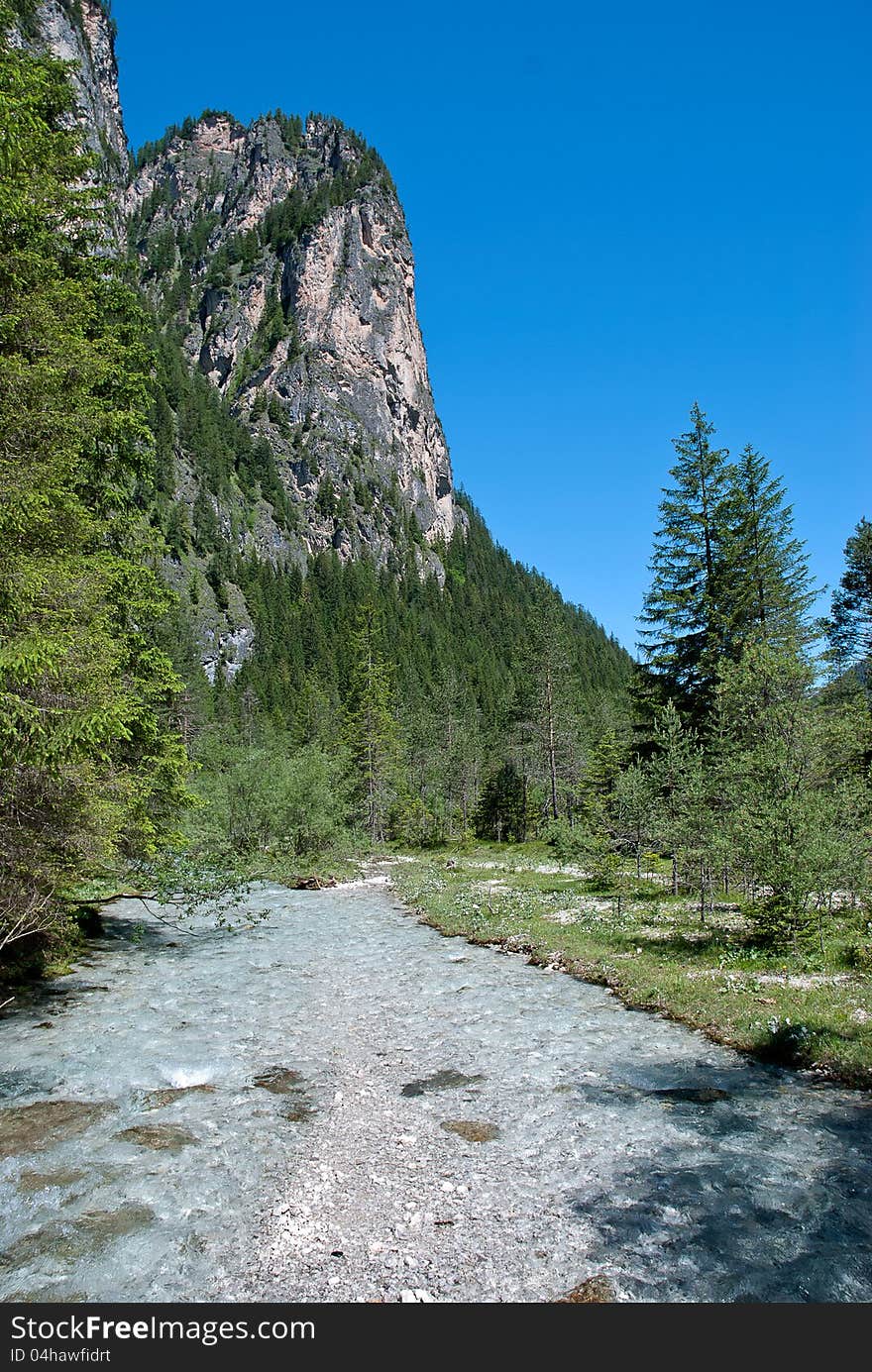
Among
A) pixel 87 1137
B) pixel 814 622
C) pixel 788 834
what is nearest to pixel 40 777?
pixel 87 1137

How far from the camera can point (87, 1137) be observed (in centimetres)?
685

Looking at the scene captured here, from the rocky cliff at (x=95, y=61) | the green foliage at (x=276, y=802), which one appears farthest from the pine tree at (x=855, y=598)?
the rocky cliff at (x=95, y=61)

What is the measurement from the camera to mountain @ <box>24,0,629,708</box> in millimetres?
122625

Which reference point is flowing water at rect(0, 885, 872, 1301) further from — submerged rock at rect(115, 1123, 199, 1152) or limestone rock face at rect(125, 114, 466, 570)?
limestone rock face at rect(125, 114, 466, 570)

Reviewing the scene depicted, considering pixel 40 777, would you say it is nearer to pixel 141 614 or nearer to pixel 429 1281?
pixel 141 614

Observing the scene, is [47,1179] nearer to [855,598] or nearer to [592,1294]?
[592,1294]

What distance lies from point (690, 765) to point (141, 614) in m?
15.1

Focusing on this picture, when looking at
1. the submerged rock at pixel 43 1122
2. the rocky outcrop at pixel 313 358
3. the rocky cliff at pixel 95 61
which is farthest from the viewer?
the rocky outcrop at pixel 313 358

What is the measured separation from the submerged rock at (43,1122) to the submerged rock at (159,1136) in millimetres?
530

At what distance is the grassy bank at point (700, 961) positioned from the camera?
888 centimetres

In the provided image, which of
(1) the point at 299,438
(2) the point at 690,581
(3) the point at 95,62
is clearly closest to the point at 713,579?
(2) the point at 690,581

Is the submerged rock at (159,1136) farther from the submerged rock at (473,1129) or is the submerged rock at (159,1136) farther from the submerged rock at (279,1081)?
the submerged rock at (473,1129)

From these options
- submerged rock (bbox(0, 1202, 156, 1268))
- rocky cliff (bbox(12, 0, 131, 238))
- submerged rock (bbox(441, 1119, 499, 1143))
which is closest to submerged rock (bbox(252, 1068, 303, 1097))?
submerged rock (bbox(441, 1119, 499, 1143))

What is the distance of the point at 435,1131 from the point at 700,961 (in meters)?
7.99
